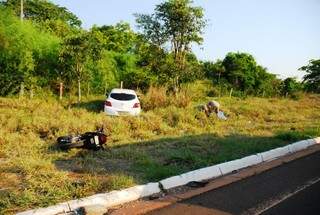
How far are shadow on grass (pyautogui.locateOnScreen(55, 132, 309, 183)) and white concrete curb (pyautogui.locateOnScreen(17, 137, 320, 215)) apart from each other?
0.30 metres

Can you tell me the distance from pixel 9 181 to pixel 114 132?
246 inches

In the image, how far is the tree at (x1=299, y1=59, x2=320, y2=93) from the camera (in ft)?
164

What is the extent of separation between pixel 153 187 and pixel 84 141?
10.9ft

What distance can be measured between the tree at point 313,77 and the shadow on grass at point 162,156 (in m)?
38.5

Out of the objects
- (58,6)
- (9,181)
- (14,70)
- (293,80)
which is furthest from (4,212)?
(293,80)

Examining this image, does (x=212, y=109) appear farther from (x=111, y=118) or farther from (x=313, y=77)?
(x=313, y=77)

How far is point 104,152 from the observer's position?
10484mm

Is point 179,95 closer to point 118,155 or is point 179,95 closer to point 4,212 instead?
point 118,155

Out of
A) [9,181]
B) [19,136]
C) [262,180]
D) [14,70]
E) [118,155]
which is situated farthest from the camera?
[14,70]

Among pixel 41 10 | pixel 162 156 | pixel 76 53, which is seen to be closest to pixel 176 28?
pixel 76 53

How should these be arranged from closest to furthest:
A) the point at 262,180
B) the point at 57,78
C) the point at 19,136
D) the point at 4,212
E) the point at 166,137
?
the point at 4,212 → the point at 262,180 → the point at 19,136 → the point at 166,137 → the point at 57,78

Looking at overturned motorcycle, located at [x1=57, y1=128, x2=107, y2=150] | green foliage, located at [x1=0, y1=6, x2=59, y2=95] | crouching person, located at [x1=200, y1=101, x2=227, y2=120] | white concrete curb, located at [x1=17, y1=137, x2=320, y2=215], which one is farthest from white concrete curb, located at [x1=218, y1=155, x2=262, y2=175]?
green foliage, located at [x1=0, y1=6, x2=59, y2=95]

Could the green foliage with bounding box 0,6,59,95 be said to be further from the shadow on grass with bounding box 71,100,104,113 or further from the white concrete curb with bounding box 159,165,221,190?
the white concrete curb with bounding box 159,165,221,190

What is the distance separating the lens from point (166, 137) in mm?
13625
